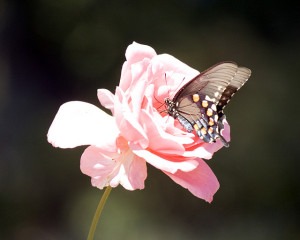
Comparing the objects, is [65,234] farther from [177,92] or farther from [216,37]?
[177,92]

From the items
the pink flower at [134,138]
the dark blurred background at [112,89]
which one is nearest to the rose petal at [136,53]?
the pink flower at [134,138]

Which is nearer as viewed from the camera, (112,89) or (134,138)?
(134,138)

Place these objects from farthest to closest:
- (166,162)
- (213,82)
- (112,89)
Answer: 1. (112,89)
2. (213,82)
3. (166,162)

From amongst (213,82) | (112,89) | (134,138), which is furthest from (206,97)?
(112,89)

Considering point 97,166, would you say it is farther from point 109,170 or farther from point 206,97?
point 206,97

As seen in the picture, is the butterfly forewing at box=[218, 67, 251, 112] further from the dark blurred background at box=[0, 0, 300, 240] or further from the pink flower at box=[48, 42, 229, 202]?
the dark blurred background at box=[0, 0, 300, 240]
